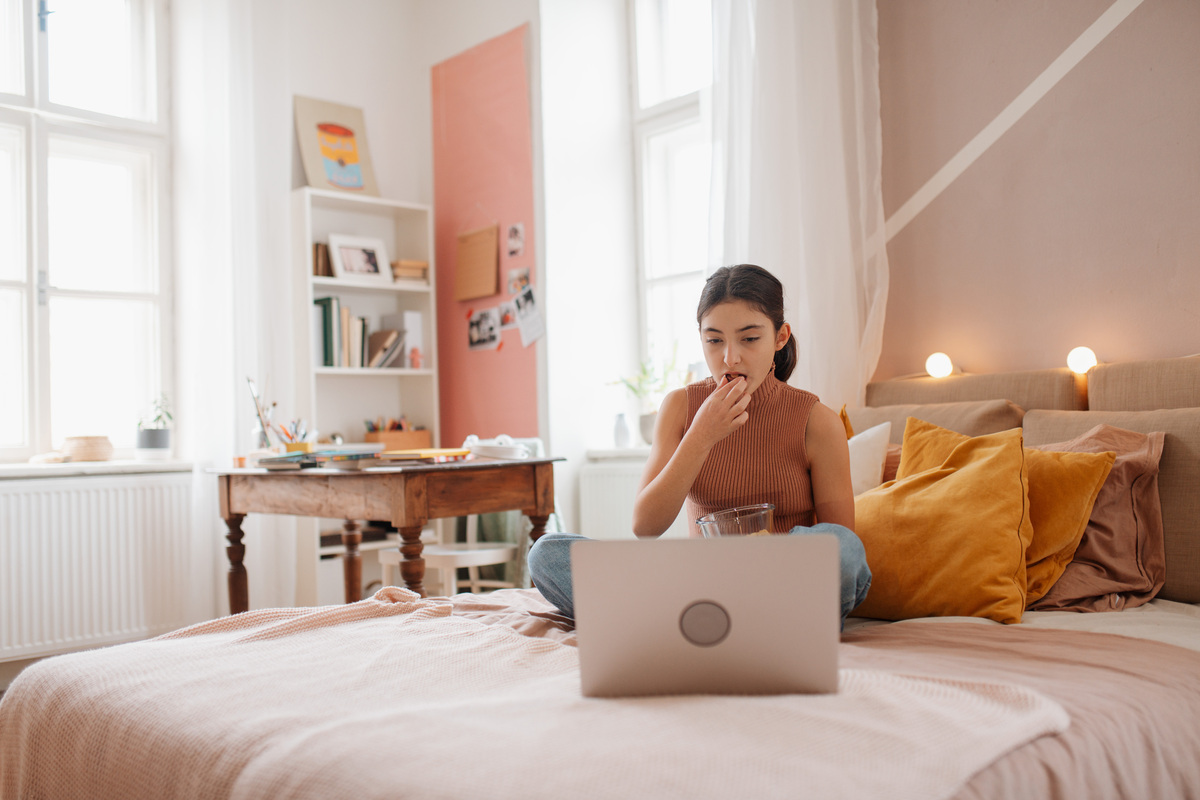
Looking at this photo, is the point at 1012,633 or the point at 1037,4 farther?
the point at 1037,4

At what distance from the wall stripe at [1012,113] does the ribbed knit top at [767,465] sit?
1220mm

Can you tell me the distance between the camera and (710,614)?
1.05 metres

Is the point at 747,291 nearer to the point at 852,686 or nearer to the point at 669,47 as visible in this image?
the point at 852,686

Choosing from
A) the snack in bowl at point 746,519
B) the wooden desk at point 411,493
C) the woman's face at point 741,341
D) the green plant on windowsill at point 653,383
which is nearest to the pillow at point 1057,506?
the woman's face at point 741,341

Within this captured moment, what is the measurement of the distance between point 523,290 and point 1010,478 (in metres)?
2.49

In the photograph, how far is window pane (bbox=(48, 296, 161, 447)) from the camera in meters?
3.65

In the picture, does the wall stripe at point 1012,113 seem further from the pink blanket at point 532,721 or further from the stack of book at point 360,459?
the pink blanket at point 532,721

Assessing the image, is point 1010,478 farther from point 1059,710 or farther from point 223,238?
point 223,238

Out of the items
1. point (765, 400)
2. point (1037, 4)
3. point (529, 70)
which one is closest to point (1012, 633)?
point (765, 400)

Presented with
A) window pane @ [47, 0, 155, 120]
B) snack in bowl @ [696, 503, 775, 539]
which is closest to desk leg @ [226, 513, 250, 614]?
window pane @ [47, 0, 155, 120]

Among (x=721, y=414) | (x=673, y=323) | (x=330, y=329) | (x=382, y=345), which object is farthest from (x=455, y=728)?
(x=382, y=345)

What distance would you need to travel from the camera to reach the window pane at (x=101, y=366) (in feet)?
12.0

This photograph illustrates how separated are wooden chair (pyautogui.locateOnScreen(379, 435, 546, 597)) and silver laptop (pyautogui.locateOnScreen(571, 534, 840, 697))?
1.81 m

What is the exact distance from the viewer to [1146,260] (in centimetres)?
225
